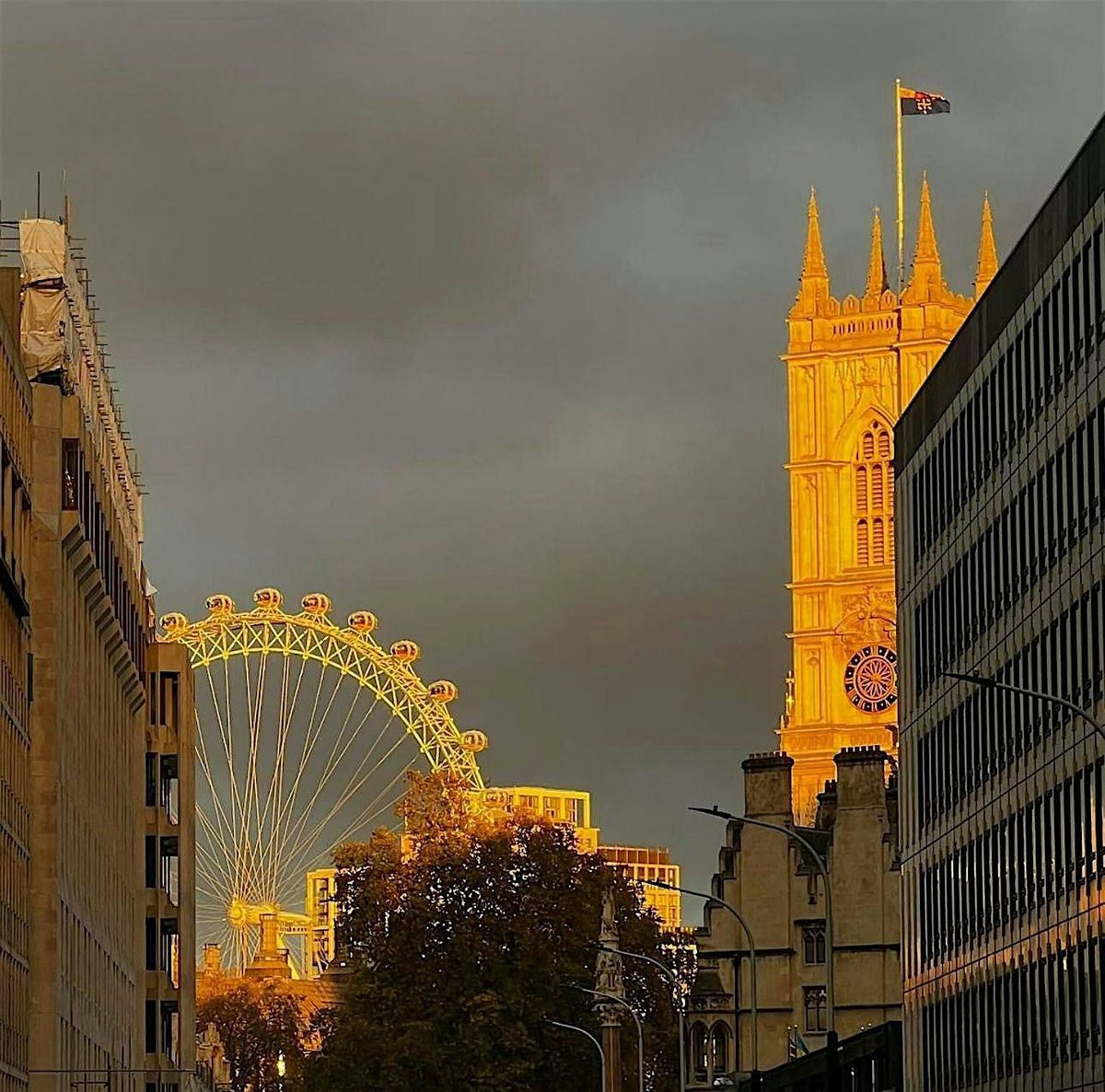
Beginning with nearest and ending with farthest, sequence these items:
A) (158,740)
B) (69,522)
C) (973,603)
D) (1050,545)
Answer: (1050,545) → (973,603) → (69,522) → (158,740)

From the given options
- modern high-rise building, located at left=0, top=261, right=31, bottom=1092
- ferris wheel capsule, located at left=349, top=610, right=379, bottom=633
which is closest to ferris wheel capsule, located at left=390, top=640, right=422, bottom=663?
ferris wheel capsule, located at left=349, top=610, right=379, bottom=633

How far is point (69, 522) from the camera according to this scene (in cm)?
10706

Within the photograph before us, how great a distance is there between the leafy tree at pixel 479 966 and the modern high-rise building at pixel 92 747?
699 cm

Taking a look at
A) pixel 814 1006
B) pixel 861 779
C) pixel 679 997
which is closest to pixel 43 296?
pixel 679 997

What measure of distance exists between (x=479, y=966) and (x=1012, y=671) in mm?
67327

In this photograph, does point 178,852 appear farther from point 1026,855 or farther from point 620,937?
point 1026,855

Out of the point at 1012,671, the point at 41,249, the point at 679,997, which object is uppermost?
the point at 41,249

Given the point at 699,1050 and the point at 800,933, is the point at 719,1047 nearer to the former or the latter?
the point at 699,1050

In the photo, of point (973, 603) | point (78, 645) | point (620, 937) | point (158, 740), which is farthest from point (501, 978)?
point (973, 603)

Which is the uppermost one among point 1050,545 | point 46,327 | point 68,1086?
point 46,327

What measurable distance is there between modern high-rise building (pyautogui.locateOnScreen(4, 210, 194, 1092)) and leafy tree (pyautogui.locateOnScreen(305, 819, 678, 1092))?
6.99 m

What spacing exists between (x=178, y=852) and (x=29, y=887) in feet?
165

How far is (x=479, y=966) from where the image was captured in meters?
156

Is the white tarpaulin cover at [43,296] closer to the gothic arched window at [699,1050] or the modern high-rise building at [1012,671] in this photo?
the modern high-rise building at [1012,671]
